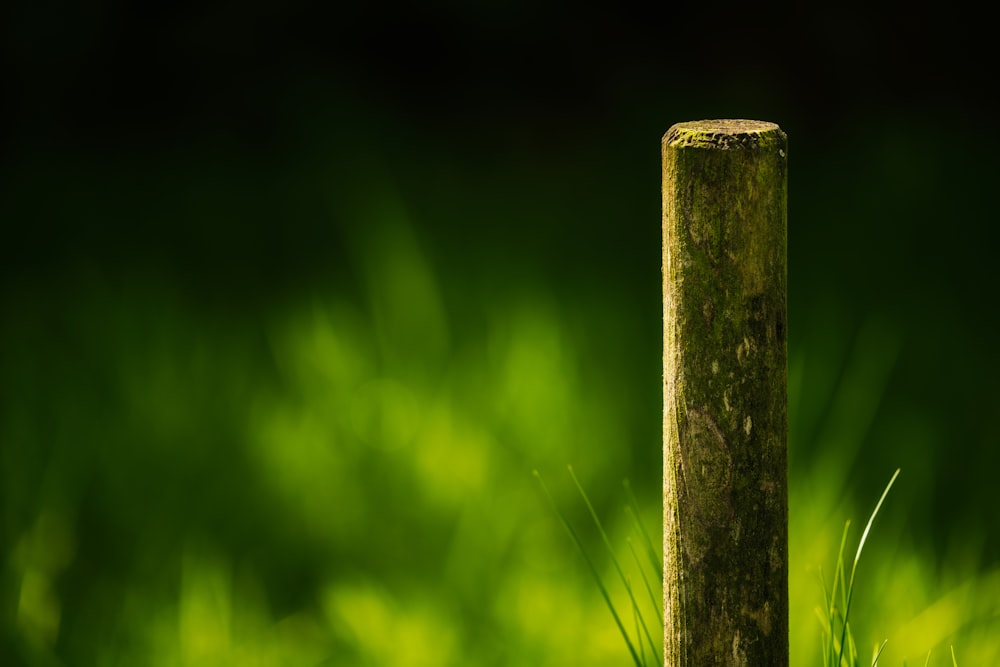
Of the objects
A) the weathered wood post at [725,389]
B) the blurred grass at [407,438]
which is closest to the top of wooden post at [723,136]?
the weathered wood post at [725,389]

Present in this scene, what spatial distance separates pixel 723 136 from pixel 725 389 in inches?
6.7

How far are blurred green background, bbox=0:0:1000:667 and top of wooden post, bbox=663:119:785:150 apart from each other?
84 centimetres

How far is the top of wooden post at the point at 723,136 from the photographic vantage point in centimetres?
74

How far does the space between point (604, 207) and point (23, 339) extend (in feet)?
3.96

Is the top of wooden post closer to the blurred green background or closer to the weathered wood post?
the weathered wood post

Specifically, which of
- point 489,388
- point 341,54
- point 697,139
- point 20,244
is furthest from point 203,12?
point 697,139

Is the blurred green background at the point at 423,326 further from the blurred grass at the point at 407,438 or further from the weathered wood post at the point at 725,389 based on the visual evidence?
the weathered wood post at the point at 725,389

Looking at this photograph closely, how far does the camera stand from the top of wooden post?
2.42 feet

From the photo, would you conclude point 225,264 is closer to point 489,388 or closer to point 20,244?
point 20,244

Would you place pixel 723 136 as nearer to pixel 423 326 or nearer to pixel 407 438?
pixel 407 438

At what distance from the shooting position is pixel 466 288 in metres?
2.08

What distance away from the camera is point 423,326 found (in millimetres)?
1938

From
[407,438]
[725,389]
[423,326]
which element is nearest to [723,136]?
[725,389]

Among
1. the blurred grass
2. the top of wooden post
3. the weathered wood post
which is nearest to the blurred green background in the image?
the blurred grass
